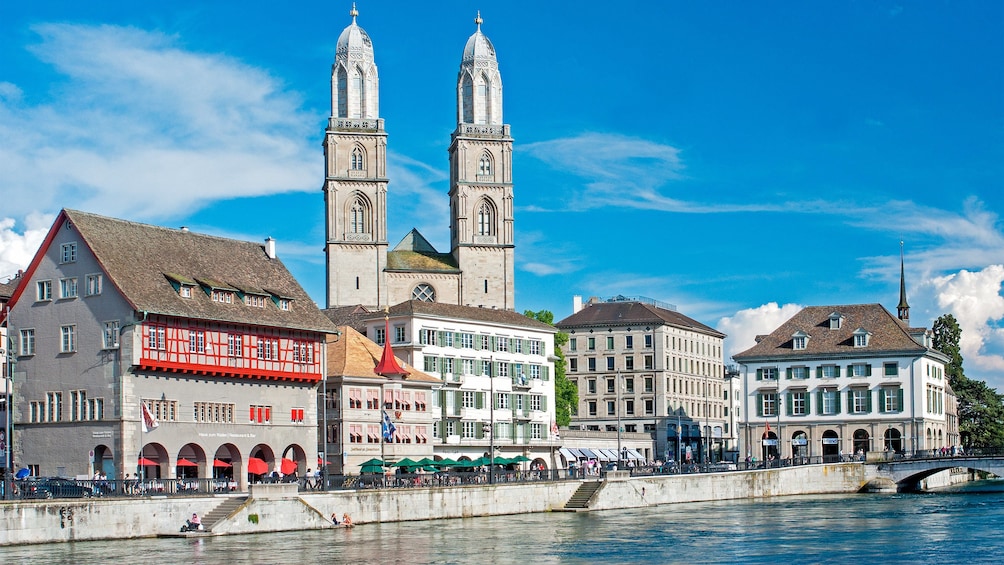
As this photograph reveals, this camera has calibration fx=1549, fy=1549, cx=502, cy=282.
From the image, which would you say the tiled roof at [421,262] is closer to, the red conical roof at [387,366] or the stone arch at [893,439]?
the stone arch at [893,439]

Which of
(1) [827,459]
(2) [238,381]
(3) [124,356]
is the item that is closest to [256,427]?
(2) [238,381]

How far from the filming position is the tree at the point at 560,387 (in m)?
124

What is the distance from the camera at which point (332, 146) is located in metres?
133

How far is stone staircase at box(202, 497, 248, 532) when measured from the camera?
2470 inches

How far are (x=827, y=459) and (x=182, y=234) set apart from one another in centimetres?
5064

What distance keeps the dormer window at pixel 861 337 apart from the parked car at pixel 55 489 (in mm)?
80404

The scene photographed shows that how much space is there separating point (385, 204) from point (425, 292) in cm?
831

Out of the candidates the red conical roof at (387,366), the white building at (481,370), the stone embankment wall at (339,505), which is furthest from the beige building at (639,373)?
the red conical roof at (387,366)

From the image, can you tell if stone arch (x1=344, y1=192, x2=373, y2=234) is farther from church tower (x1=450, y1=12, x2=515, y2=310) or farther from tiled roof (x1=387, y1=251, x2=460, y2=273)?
church tower (x1=450, y1=12, x2=515, y2=310)

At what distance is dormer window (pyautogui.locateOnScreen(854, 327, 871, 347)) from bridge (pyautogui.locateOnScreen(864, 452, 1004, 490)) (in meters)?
19.0

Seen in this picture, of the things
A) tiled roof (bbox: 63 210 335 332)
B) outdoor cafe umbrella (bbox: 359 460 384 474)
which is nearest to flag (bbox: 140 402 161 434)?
tiled roof (bbox: 63 210 335 332)

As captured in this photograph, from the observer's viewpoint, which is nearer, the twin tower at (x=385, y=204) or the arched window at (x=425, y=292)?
the twin tower at (x=385, y=204)

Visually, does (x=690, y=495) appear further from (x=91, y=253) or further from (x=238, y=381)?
(x=91, y=253)

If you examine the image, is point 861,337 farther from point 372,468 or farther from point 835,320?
point 372,468
